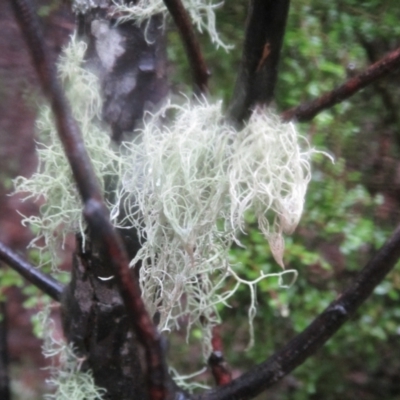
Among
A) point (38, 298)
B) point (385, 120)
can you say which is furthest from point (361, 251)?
point (38, 298)

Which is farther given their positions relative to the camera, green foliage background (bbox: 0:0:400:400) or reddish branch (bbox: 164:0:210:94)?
green foliage background (bbox: 0:0:400:400)

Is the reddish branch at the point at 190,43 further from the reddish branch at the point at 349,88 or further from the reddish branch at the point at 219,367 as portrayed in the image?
the reddish branch at the point at 219,367

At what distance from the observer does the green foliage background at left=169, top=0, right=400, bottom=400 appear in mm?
1104

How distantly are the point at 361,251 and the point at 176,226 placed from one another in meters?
0.81

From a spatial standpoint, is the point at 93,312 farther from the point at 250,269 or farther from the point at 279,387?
the point at 279,387

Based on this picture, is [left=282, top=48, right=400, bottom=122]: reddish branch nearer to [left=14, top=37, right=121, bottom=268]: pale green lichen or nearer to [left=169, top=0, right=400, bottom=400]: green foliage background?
[left=14, top=37, right=121, bottom=268]: pale green lichen

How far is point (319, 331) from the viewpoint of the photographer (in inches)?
22.2

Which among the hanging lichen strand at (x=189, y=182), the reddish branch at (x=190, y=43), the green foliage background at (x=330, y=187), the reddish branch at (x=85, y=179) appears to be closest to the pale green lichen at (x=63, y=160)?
the hanging lichen strand at (x=189, y=182)

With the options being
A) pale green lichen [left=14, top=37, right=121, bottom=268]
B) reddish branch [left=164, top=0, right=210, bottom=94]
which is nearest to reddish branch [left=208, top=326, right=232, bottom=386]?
pale green lichen [left=14, top=37, right=121, bottom=268]

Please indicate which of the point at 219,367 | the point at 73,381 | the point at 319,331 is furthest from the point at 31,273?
the point at 319,331

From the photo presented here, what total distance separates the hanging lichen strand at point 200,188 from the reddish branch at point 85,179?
0.15 metres

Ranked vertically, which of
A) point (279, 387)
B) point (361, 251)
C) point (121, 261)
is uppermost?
point (121, 261)

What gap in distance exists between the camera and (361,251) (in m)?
1.30

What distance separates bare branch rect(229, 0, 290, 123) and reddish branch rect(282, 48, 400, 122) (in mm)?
98
